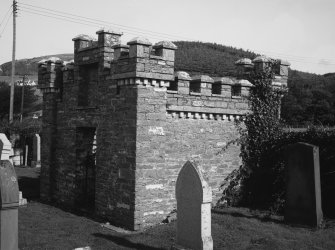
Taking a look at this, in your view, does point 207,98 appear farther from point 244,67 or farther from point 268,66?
point 268,66

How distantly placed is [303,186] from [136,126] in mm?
4600

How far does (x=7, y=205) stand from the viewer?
6.20m

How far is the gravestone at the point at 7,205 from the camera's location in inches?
243

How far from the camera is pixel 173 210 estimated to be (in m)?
10.8

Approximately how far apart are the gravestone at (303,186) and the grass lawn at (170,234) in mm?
341

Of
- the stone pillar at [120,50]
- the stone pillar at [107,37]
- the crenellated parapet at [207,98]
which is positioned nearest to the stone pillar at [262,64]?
the crenellated parapet at [207,98]

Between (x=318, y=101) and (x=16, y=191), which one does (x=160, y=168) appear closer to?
(x=16, y=191)

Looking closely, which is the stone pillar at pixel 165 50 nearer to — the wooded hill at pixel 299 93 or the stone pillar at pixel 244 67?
the stone pillar at pixel 244 67

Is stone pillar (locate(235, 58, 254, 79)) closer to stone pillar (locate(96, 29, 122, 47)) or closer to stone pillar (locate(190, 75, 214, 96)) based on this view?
stone pillar (locate(190, 75, 214, 96))

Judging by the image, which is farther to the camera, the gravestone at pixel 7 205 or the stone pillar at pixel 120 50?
the stone pillar at pixel 120 50

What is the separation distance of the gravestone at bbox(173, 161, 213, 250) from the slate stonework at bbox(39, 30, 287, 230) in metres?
2.29

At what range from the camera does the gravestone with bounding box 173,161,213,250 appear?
7566mm

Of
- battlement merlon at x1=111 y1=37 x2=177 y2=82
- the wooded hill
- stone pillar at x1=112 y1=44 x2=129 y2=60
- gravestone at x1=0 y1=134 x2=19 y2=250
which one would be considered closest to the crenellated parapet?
battlement merlon at x1=111 y1=37 x2=177 y2=82

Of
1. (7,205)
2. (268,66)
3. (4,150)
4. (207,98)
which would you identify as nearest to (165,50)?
(207,98)
